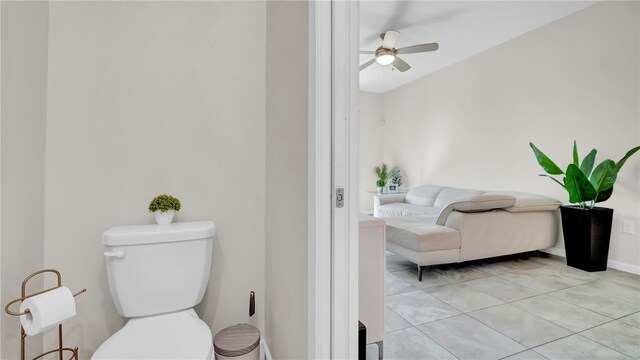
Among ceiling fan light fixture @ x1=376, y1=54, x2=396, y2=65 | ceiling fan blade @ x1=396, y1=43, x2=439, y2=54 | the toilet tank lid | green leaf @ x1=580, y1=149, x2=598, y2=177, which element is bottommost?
the toilet tank lid

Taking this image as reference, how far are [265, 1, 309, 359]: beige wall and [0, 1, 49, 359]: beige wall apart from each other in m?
0.96

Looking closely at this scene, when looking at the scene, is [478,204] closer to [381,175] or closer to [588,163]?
[588,163]

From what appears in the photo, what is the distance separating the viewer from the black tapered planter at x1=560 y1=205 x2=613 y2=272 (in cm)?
283

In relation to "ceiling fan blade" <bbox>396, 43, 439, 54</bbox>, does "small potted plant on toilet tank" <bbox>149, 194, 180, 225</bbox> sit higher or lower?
lower

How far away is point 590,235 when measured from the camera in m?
2.83

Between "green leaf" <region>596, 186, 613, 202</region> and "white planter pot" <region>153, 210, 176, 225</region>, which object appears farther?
"green leaf" <region>596, 186, 613, 202</region>

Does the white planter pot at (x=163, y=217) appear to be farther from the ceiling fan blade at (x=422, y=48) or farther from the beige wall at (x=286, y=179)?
the ceiling fan blade at (x=422, y=48)

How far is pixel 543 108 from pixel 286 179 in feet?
12.7

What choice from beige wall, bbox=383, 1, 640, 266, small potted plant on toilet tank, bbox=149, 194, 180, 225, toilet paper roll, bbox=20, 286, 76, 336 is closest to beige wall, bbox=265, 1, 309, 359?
small potted plant on toilet tank, bbox=149, 194, 180, 225

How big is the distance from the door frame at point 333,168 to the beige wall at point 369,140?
584cm

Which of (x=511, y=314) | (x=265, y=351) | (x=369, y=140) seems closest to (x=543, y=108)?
(x=511, y=314)

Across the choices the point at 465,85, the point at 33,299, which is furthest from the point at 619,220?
the point at 33,299

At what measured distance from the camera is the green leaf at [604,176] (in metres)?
2.67

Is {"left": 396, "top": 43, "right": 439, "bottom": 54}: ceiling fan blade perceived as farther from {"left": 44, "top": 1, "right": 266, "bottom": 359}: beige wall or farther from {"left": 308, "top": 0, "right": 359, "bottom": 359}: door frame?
{"left": 308, "top": 0, "right": 359, "bottom": 359}: door frame
